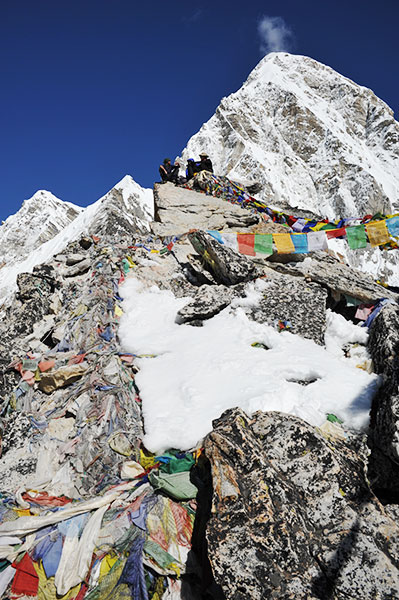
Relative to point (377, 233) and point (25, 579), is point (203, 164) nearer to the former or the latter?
point (377, 233)

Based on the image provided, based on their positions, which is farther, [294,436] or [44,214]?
[44,214]

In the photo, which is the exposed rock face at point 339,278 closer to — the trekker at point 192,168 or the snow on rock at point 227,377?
the snow on rock at point 227,377

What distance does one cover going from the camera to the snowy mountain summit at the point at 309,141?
2030 inches

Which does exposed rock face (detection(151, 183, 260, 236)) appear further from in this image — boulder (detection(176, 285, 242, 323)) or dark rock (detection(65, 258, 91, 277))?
boulder (detection(176, 285, 242, 323))

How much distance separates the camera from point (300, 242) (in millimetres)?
8500

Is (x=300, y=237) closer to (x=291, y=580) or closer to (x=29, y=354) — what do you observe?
(x=29, y=354)

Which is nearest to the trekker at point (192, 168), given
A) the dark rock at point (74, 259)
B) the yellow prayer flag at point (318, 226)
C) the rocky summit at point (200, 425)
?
the rocky summit at point (200, 425)

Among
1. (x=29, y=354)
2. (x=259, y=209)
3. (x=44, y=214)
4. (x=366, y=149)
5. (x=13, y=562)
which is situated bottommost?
(x=13, y=562)

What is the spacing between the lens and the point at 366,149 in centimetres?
6178

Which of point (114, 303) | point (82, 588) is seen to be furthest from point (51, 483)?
point (114, 303)

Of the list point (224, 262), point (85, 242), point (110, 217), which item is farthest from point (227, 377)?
point (110, 217)

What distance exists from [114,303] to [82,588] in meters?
Answer: 4.90

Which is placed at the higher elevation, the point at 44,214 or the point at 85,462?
the point at 44,214

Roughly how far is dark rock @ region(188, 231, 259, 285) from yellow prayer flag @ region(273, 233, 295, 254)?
47.7 inches
